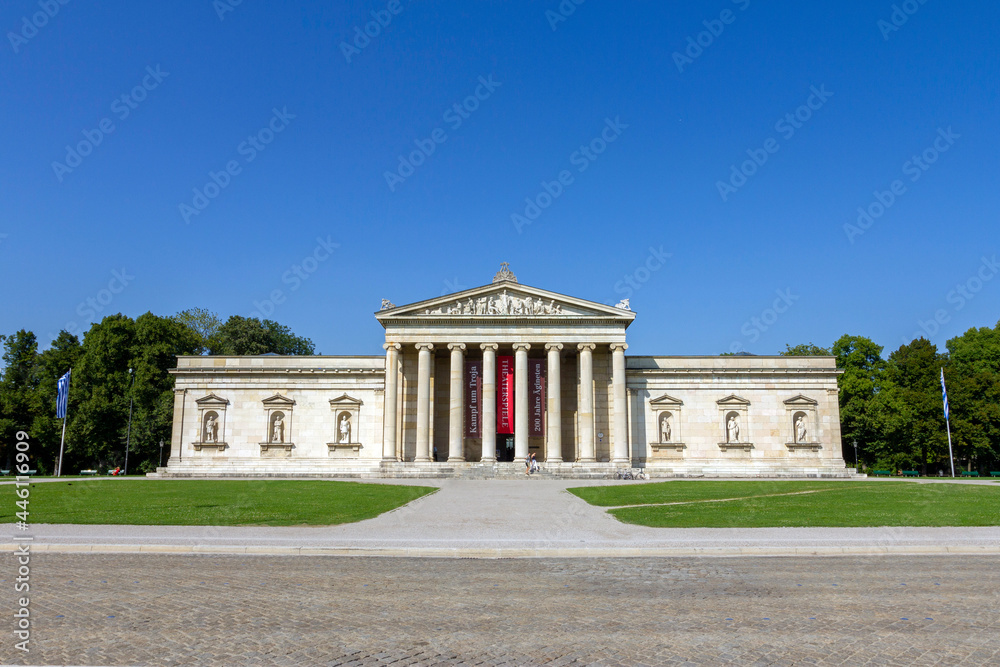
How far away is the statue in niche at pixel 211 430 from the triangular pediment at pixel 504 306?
59.2ft

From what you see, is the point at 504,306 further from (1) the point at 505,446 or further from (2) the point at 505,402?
(1) the point at 505,446

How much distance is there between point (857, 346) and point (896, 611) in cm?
7727

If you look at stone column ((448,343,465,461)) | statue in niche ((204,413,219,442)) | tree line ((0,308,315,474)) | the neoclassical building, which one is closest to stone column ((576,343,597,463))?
the neoclassical building

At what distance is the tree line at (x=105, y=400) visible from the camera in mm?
65750

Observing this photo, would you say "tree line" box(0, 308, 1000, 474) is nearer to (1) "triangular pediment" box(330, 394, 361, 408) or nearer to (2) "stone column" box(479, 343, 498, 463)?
(1) "triangular pediment" box(330, 394, 361, 408)

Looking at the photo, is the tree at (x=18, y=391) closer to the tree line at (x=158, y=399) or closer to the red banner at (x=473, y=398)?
the tree line at (x=158, y=399)

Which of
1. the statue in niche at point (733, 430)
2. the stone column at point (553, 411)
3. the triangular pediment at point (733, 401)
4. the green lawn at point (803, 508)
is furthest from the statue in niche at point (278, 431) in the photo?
the statue in niche at point (733, 430)

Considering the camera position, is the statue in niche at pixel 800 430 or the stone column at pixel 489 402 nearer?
the stone column at pixel 489 402

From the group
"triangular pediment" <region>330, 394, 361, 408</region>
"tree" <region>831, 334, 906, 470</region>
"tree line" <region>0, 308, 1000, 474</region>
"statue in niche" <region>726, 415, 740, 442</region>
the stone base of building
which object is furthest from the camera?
"tree" <region>831, 334, 906, 470</region>

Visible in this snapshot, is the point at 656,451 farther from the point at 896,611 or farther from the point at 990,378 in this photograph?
the point at 896,611

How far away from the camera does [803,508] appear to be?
25.2 metres

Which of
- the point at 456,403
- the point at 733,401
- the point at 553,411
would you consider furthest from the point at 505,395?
the point at 733,401

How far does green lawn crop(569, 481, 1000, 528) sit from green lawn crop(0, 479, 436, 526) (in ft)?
29.7

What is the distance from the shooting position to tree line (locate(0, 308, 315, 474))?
65.8m
